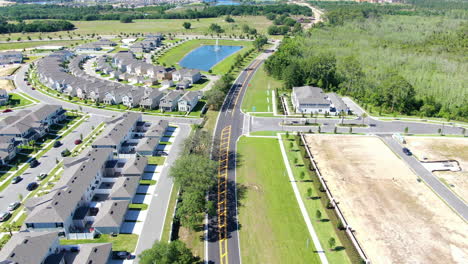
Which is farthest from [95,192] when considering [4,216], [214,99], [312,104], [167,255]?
[312,104]

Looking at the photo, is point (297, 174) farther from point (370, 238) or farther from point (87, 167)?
point (87, 167)

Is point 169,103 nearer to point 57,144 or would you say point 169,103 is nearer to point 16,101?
point 57,144

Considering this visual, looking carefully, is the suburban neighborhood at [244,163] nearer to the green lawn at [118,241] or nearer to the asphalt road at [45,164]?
the green lawn at [118,241]

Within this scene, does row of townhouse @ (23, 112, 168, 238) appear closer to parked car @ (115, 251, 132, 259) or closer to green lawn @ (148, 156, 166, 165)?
green lawn @ (148, 156, 166, 165)

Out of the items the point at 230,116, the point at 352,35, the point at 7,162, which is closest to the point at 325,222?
the point at 230,116

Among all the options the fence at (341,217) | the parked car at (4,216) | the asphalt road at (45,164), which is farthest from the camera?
the asphalt road at (45,164)

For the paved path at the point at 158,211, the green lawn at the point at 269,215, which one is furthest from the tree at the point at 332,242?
the paved path at the point at 158,211
